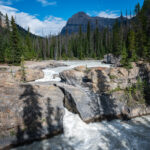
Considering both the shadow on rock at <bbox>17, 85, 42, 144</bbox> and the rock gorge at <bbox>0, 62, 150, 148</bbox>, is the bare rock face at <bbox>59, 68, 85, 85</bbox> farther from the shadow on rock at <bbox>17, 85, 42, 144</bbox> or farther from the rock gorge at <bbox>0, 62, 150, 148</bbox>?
the shadow on rock at <bbox>17, 85, 42, 144</bbox>

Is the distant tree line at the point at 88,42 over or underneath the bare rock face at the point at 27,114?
over

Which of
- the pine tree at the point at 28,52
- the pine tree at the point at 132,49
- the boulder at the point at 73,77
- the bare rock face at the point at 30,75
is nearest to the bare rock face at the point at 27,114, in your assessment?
the boulder at the point at 73,77

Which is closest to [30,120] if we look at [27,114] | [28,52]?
[27,114]

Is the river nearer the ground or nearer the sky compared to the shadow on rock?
nearer the ground

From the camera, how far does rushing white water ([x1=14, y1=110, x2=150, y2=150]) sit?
510cm

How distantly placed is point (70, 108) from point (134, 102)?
4.83 meters

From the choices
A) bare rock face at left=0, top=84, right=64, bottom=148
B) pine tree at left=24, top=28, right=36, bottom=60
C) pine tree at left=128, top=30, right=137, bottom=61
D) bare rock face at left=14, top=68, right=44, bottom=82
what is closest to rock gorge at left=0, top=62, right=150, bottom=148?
bare rock face at left=0, top=84, right=64, bottom=148

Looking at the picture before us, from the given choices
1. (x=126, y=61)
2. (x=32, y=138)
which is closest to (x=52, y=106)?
(x=32, y=138)

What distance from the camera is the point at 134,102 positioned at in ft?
26.9

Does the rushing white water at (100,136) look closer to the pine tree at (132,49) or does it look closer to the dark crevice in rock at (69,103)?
the dark crevice in rock at (69,103)

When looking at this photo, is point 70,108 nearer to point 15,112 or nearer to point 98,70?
point 15,112

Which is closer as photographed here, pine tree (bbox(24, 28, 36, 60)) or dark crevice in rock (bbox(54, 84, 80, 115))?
dark crevice in rock (bbox(54, 84, 80, 115))

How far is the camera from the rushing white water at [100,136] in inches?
201

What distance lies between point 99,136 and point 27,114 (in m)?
3.96
